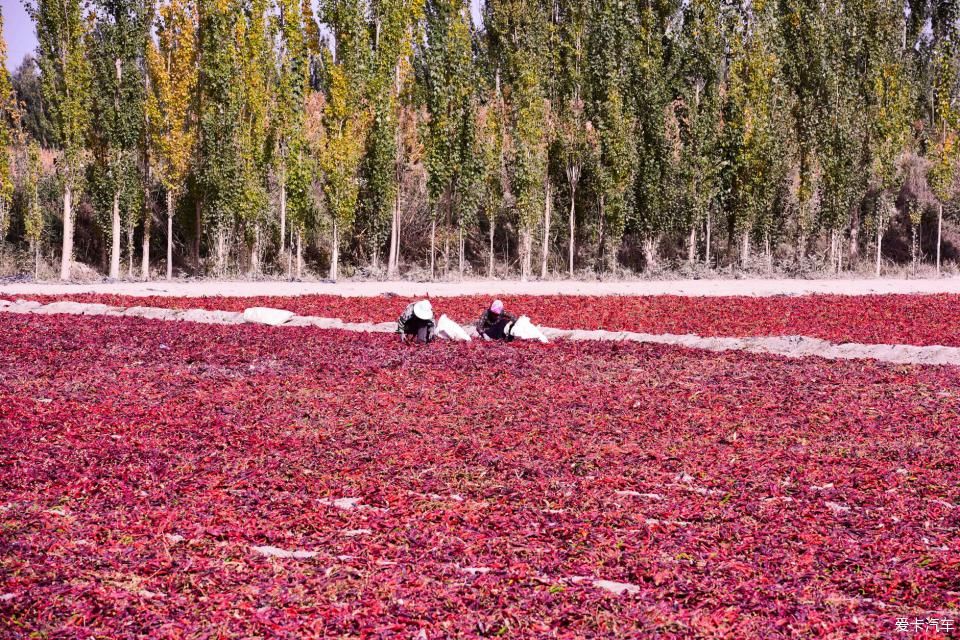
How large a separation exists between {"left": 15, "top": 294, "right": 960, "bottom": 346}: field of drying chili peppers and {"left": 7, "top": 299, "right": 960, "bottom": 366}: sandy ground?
5.17 feet

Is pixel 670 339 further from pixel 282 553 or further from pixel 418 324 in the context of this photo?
pixel 282 553

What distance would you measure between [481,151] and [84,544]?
114ft

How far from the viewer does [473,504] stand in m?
6.18

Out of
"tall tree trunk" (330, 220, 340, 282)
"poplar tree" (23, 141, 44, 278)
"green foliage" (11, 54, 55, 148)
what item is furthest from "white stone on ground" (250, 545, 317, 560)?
"green foliage" (11, 54, 55, 148)

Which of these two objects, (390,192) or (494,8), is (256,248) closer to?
(390,192)

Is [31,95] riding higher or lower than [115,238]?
higher

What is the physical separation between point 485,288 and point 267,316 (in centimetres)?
1379

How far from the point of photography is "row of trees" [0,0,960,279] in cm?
3575

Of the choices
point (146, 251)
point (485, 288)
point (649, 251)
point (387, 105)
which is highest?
point (387, 105)

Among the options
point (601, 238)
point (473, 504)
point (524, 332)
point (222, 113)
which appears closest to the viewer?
point (473, 504)

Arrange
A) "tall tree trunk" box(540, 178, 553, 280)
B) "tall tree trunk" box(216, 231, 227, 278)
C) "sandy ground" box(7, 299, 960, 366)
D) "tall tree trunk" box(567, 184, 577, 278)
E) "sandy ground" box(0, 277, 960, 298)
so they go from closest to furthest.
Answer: "sandy ground" box(7, 299, 960, 366)
"sandy ground" box(0, 277, 960, 298)
"tall tree trunk" box(216, 231, 227, 278)
"tall tree trunk" box(567, 184, 577, 278)
"tall tree trunk" box(540, 178, 553, 280)

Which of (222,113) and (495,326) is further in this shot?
(222,113)

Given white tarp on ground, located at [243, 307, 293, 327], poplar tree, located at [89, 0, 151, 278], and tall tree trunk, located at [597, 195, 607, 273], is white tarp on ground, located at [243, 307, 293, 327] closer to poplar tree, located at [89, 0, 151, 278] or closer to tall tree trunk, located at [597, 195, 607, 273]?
poplar tree, located at [89, 0, 151, 278]

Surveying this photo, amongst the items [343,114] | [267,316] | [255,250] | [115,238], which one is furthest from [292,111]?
[267,316]
